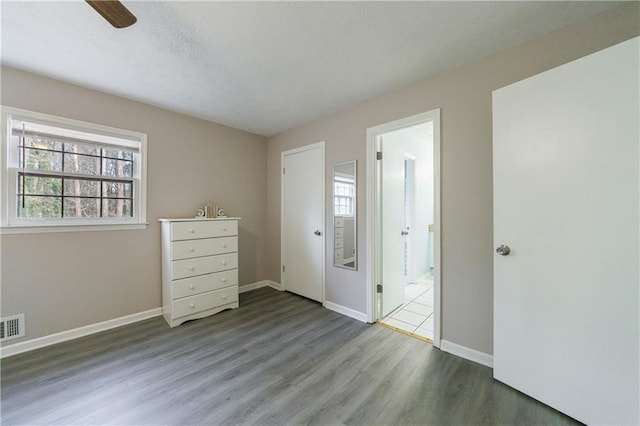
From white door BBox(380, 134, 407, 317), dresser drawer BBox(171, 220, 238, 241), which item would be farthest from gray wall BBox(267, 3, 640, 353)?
dresser drawer BBox(171, 220, 238, 241)

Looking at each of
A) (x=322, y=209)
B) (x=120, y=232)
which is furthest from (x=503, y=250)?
(x=120, y=232)

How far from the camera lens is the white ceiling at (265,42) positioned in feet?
4.65

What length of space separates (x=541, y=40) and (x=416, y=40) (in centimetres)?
87

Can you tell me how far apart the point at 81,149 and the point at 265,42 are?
2.21 metres

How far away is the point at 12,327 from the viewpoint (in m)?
1.97

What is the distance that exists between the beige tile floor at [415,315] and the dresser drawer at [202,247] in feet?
6.72

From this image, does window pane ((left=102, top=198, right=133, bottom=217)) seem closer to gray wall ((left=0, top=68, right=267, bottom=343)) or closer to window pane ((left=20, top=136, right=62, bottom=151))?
gray wall ((left=0, top=68, right=267, bottom=343))

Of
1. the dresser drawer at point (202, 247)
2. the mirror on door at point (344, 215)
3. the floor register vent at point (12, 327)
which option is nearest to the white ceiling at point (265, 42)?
the mirror on door at point (344, 215)

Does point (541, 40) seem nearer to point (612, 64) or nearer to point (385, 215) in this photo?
point (612, 64)

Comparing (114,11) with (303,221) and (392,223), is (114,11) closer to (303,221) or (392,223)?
(303,221)

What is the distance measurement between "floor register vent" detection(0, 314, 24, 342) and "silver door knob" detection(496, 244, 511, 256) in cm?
390

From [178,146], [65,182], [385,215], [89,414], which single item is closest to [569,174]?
[385,215]

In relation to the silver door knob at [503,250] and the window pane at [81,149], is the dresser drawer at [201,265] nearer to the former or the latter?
the window pane at [81,149]

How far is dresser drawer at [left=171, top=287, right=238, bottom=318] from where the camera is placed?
252cm
